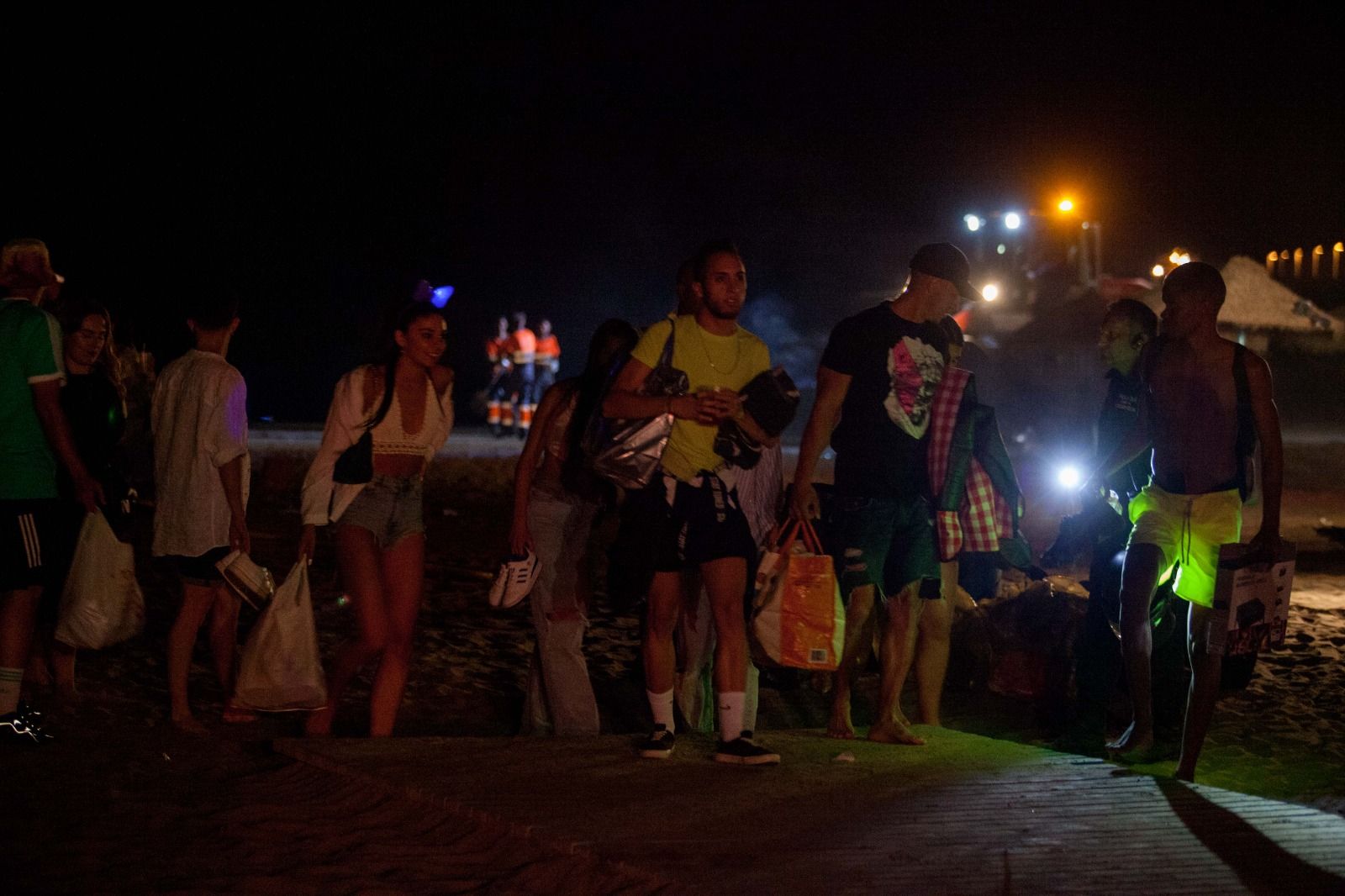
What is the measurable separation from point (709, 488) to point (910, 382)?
3.68ft

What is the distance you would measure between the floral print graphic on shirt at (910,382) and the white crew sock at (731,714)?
1.37 m

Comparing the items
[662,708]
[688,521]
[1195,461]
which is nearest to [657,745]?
[662,708]

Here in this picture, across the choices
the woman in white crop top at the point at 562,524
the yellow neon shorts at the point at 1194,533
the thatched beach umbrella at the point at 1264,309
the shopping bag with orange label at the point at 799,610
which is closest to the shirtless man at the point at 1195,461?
the yellow neon shorts at the point at 1194,533

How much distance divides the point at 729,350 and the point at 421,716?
3143 mm

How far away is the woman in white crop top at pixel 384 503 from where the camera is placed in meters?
5.23

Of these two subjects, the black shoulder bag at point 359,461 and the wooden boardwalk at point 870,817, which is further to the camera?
the black shoulder bag at point 359,461

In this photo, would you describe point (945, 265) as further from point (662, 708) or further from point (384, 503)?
point (384, 503)

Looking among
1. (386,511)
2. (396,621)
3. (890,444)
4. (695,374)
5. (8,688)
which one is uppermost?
(695,374)

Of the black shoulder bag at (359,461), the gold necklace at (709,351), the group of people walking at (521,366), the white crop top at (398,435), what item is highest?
the group of people walking at (521,366)

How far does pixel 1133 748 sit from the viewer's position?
584cm

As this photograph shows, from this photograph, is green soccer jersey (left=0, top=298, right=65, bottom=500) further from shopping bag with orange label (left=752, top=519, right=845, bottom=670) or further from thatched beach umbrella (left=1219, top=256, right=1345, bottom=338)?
thatched beach umbrella (left=1219, top=256, right=1345, bottom=338)

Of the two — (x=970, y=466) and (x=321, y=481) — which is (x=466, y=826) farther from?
(x=970, y=466)

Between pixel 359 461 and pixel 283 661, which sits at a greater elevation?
pixel 359 461

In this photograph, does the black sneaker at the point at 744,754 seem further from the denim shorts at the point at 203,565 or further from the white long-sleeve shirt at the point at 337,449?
the denim shorts at the point at 203,565
